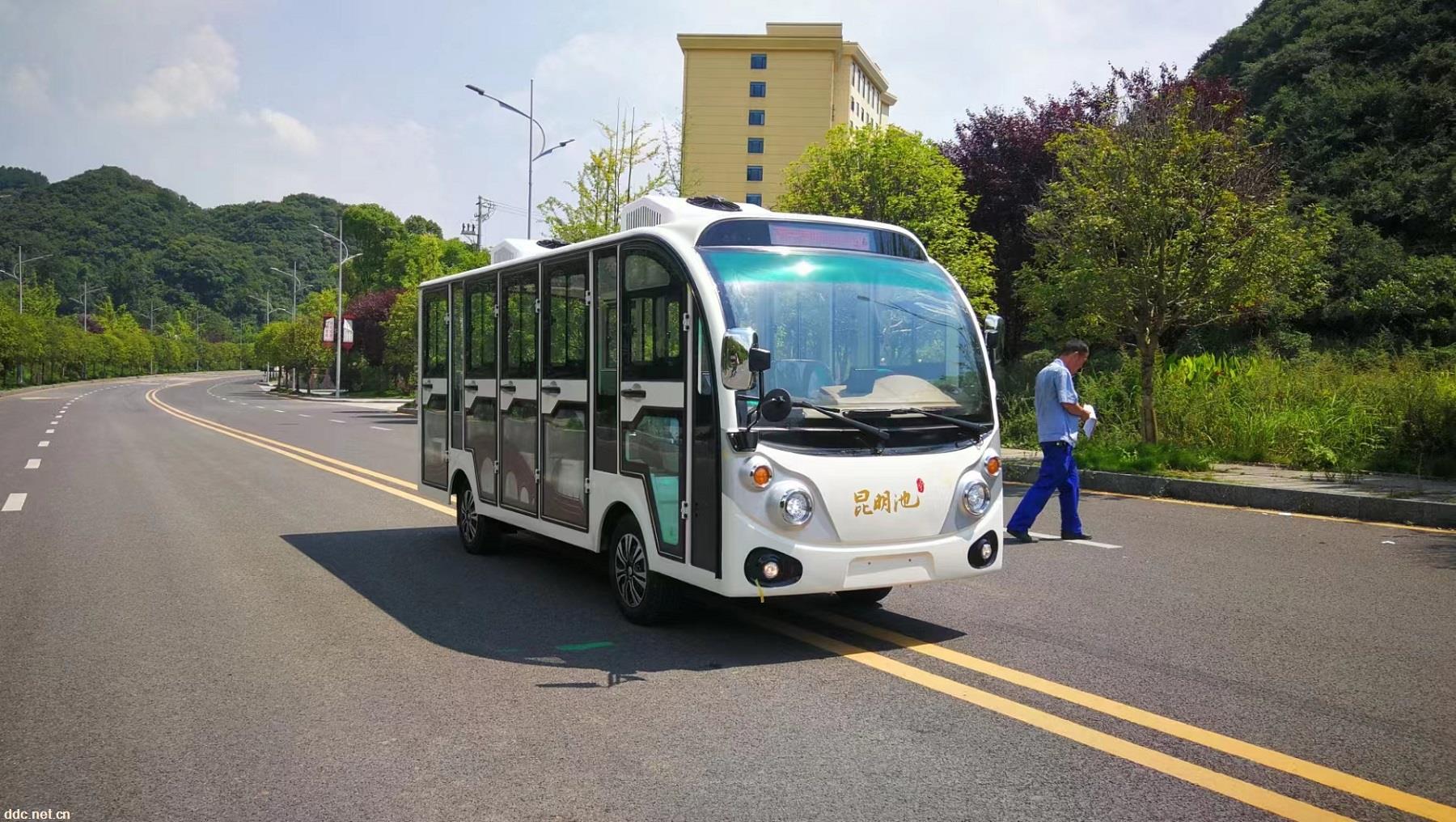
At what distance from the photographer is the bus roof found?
21.4 ft

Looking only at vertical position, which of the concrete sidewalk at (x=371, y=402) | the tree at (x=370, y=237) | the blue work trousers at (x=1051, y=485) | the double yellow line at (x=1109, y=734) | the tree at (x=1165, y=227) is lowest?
the concrete sidewalk at (x=371, y=402)

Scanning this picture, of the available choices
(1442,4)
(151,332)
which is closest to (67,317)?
(151,332)

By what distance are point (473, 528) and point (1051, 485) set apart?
16.2 feet

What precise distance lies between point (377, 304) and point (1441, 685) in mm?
66347

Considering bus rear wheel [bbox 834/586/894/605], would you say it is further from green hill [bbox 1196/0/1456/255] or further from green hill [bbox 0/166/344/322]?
green hill [bbox 0/166/344/322]

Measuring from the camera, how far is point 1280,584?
8.02 meters

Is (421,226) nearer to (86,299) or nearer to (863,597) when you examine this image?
(86,299)

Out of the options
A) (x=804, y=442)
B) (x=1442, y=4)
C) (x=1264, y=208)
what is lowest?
(x=804, y=442)

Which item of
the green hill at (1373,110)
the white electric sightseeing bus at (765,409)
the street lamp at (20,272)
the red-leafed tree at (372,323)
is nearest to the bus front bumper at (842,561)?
the white electric sightseeing bus at (765,409)

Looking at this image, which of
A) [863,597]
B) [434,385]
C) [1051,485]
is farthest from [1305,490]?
[434,385]

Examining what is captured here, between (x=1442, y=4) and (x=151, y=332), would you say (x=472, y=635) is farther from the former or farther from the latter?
(x=151, y=332)

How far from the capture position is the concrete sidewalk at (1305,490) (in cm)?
1126

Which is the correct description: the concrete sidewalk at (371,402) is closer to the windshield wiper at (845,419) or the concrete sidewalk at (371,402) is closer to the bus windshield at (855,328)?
the bus windshield at (855,328)

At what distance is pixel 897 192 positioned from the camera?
24.9m
